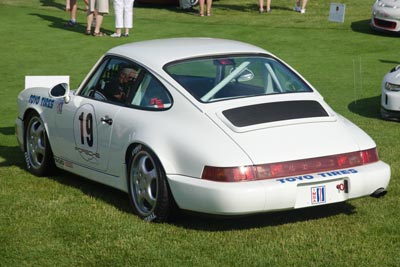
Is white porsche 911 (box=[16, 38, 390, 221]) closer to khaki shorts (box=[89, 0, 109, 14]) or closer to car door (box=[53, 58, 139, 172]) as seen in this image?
car door (box=[53, 58, 139, 172])

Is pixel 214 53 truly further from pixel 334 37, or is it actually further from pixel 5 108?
pixel 334 37

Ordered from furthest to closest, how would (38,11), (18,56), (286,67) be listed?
1. (38,11)
2. (18,56)
3. (286,67)

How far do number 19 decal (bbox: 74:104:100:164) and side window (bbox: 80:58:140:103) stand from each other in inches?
7.3

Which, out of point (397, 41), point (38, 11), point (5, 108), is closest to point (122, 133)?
point (5, 108)

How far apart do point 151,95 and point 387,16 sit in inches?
571

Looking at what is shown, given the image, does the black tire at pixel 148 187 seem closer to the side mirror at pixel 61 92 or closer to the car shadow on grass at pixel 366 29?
the side mirror at pixel 61 92

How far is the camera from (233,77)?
7730mm

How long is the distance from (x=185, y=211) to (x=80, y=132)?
1732 mm

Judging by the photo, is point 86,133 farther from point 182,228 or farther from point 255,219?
point 255,219

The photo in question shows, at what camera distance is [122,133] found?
7.54 meters

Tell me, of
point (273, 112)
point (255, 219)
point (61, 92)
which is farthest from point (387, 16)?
point (255, 219)

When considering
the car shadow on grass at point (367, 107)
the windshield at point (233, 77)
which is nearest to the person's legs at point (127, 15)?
the car shadow on grass at point (367, 107)

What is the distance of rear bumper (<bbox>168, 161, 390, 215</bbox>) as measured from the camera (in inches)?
258

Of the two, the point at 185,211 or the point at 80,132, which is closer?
the point at 185,211
